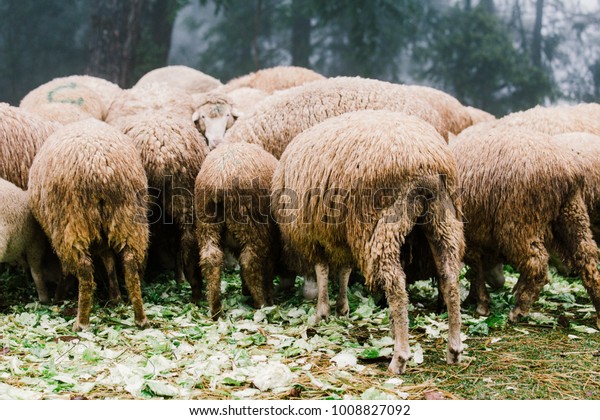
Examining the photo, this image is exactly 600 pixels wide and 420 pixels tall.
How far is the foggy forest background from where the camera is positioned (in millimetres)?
11398

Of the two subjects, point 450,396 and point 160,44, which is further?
point 160,44

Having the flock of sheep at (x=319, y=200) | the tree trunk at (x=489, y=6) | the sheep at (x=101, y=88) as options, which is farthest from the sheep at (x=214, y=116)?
the tree trunk at (x=489, y=6)

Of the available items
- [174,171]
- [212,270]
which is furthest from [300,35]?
[212,270]

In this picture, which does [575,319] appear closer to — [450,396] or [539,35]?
[450,396]

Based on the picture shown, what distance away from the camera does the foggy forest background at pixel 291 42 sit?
37.4ft

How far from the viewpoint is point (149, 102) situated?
309 inches

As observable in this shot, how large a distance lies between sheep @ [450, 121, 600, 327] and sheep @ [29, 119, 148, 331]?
2521 mm

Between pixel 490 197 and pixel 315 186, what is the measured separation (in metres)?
1.46

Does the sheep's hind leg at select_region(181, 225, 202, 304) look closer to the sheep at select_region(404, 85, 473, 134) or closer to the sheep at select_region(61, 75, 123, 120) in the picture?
the sheep at select_region(404, 85, 473, 134)

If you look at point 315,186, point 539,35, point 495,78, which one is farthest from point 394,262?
point 495,78

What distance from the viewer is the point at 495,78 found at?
11.7 metres

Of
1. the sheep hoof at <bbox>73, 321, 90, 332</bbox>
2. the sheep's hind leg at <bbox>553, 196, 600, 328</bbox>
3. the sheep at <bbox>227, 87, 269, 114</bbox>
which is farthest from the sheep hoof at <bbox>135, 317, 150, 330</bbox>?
the sheep at <bbox>227, 87, 269, 114</bbox>

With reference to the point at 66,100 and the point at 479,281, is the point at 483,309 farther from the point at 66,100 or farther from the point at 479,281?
the point at 66,100

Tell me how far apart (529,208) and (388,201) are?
1421 mm
